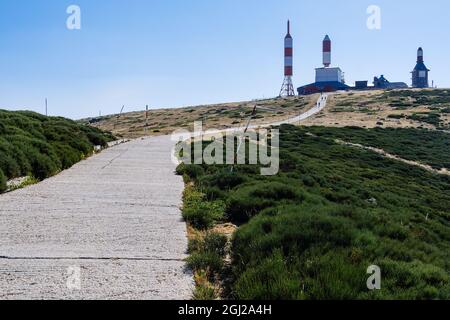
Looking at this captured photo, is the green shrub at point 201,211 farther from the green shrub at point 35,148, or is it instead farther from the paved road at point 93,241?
the green shrub at point 35,148

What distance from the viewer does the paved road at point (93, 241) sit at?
16.1 ft

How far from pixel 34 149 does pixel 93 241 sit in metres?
7.96

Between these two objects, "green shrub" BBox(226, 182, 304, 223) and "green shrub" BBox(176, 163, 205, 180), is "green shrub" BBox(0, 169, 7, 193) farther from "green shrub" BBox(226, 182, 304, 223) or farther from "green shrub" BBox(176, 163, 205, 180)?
"green shrub" BBox(226, 182, 304, 223)

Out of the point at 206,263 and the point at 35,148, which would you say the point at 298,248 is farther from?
the point at 35,148

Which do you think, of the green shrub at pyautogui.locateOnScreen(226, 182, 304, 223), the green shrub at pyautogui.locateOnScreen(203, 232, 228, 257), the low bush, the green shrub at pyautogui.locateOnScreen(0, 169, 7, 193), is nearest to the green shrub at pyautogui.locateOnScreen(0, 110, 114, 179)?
the green shrub at pyautogui.locateOnScreen(0, 169, 7, 193)

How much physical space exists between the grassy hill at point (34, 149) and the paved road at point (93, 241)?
0.91 metres

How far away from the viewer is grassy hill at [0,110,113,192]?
11813 millimetres

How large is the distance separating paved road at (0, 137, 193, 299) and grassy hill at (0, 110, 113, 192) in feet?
2.98

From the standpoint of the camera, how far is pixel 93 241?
6.57m

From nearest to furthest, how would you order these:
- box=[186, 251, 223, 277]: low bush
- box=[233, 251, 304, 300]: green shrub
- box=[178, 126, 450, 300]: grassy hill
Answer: box=[233, 251, 304, 300]: green shrub → box=[178, 126, 450, 300]: grassy hill → box=[186, 251, 223, 277]: low bush

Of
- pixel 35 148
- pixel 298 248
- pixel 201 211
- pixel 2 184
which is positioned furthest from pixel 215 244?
pixel 35 148

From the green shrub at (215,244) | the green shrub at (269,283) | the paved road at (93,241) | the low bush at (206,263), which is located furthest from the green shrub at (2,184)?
the green shrub at (269,283)

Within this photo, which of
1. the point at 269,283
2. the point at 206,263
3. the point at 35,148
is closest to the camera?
the point at 269,283
